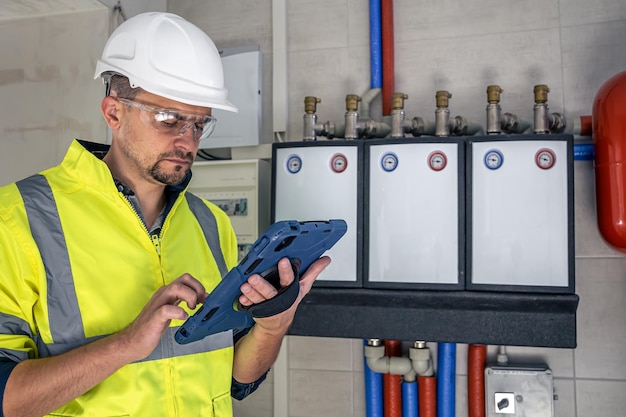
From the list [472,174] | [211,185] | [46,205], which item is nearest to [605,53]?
[472,174]

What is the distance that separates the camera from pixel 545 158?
4.70 feet

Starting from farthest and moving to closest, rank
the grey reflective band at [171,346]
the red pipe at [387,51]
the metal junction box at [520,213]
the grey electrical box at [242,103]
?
1. the grey electrical box at [242,103]
2. the red pipe at [387,51]
3. the metal junction box at [520,213]
4. the grey reflective band at [171,346]

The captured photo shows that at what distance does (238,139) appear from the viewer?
1914 millimetres

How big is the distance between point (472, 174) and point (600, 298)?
581 millimetres

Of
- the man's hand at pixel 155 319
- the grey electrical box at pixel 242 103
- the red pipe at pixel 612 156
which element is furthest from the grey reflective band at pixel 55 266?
the red pipe at pixel 612 156

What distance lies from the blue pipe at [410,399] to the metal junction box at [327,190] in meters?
0.40

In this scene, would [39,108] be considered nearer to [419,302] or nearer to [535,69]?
[419,302]

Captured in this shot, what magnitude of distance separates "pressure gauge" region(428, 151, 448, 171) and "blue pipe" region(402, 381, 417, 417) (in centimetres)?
67

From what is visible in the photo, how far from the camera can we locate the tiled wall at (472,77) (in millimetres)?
1647

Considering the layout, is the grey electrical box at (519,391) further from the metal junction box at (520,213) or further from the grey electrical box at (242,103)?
the grey electrical box at (242,103)

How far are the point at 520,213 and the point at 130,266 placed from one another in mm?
978

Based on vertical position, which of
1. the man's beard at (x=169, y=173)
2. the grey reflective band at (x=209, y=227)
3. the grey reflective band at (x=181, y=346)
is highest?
the man's beard at (x=169, y=173)

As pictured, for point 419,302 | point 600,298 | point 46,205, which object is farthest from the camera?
point 600,298

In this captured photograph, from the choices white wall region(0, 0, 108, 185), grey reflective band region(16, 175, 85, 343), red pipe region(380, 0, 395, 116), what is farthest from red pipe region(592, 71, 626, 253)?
white wall region(0, 0, 108, 185)
